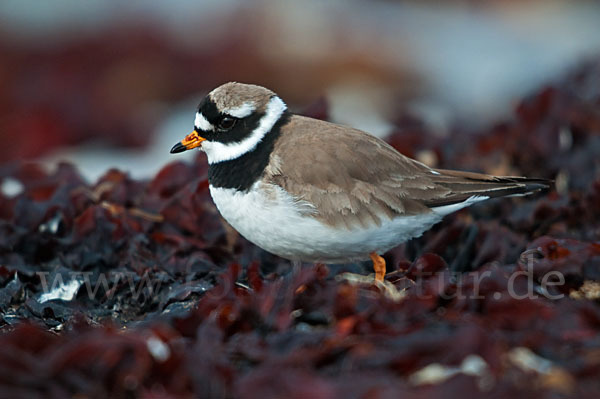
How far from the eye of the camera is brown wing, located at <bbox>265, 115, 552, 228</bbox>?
467cm

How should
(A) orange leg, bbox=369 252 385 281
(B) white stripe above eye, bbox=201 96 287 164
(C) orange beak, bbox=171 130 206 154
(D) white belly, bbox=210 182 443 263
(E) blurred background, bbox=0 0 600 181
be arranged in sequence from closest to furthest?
(D) white belly, bbox=210 182 443 263 < (A) orange leg, bbox=369 252 385 281 < (B) white stripe above eye, bbox=201 96 287 164 < (C) orange beak, bbox=171 130 206 154 < (E) blurred background, bbox=0 0 600 181

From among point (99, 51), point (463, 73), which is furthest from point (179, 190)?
point (463, 73)

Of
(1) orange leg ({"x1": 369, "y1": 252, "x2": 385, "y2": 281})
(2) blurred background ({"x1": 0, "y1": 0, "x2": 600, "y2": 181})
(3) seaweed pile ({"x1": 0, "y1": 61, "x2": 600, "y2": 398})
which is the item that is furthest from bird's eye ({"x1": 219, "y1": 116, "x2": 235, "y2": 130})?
(2) blurred background ({"x1": 0, "y1": 0, "x2": 600, "y2": 181})

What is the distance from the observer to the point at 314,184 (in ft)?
15.4

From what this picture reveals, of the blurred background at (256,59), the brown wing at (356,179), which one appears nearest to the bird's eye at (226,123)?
the brown wing at (356,179)

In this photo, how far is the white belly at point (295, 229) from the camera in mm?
4605

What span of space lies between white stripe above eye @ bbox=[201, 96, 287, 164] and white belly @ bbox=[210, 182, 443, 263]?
281mm

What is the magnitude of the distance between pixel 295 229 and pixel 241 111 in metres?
0.92

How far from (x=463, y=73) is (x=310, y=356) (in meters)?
10.3

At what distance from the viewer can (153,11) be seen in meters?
13.1

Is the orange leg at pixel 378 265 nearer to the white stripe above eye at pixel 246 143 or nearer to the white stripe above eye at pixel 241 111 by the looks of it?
the white stripe above eye at pixel 246 143

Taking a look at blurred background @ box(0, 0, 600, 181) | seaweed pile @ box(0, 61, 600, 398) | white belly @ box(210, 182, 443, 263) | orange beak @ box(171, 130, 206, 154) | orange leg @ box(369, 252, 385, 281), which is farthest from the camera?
blurred background @ box(0, 0, 600, 181)

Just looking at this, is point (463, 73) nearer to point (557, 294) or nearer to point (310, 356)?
point (557, 294)

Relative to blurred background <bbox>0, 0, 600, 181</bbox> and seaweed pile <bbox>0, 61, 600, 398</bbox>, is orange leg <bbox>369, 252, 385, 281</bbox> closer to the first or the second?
seaweed pile <bbox>0, 61, 600, 398</bbox>
